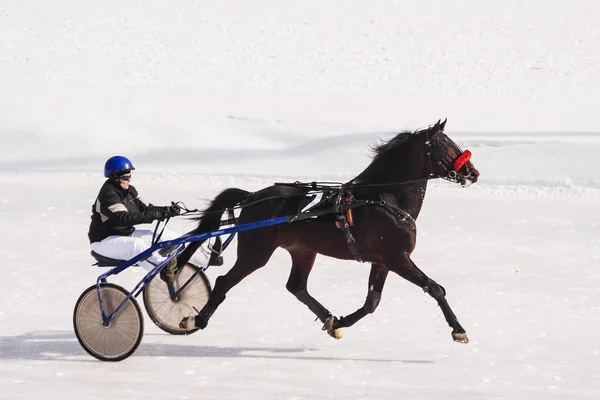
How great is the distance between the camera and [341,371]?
327 inches

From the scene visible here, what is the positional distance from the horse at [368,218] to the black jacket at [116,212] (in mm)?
542

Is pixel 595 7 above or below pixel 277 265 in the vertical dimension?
above

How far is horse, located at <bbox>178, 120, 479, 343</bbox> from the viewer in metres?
8.61

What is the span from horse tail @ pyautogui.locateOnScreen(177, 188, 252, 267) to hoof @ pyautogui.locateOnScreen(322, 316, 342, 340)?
1.13 m

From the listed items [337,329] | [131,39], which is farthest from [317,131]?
[337,329]

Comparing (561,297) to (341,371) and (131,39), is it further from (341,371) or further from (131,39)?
(131,39)

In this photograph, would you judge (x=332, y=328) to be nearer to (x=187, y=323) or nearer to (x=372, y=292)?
(x=372, y=292)

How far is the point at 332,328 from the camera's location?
29.5 ft

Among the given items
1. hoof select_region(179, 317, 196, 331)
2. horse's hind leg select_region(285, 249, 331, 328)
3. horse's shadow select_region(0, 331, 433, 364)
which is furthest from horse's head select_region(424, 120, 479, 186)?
hoof select_region(179, 317, 196, 331)

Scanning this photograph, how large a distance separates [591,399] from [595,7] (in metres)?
22.2

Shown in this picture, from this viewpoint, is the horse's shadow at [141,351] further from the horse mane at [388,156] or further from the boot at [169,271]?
the horse mane at [388,156]

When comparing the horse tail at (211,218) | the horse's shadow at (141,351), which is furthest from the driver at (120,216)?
the horse's shadow at (141,351)

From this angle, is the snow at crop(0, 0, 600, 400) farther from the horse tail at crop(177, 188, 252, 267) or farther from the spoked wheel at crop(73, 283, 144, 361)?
the horse tail at crop(177, 188, 252, 267)

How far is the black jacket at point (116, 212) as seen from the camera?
8578mm
